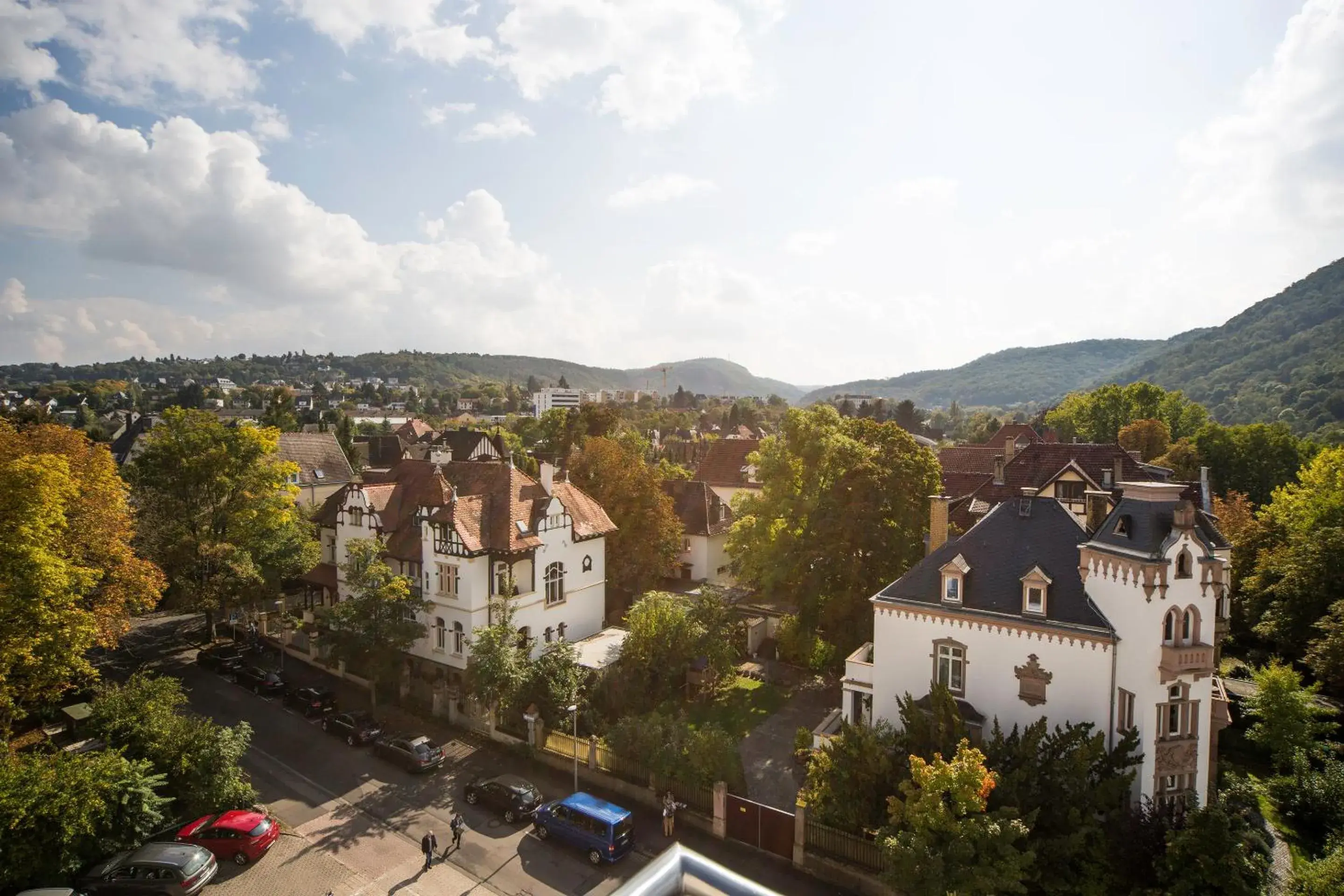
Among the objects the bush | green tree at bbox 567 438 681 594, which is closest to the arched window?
green tree at bbox 567 438 681 594

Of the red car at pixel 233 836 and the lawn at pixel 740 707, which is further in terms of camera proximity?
the lawn at pixel 740 707

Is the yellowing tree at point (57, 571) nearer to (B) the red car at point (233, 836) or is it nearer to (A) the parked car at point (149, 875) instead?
(A) the parked car at point (149, 875)

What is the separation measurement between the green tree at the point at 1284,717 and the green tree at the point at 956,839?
18251 millimetres

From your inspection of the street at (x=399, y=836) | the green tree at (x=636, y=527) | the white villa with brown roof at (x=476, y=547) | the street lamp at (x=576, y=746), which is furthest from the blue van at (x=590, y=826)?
the green tree at (x=636, y=527)

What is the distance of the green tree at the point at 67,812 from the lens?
19.0m

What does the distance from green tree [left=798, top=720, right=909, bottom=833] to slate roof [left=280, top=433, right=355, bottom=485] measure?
53431 millimetres

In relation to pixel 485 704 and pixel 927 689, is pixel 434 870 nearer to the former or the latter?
pixel 485 704

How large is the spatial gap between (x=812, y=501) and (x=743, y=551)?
17.1 feet

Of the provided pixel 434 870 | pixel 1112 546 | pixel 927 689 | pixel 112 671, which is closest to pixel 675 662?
pixel 927 689

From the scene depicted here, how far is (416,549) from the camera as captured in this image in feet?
116

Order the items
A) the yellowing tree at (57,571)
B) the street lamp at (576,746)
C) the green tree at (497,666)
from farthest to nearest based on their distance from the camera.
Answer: the green tree at (497,666) → the street lamp at (576,746) → the yellowing tree at (57,571)

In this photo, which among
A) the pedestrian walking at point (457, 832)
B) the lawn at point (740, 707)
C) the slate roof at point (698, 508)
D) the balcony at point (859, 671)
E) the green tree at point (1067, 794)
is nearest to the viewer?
the green tree at point (1067, 794)

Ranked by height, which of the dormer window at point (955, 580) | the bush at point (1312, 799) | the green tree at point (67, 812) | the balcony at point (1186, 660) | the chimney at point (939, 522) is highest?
the chimney at point (939, 522)

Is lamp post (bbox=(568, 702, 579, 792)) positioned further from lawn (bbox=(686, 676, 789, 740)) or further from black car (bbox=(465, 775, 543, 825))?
lawn (bbox=(686, 676, 789, 740))
